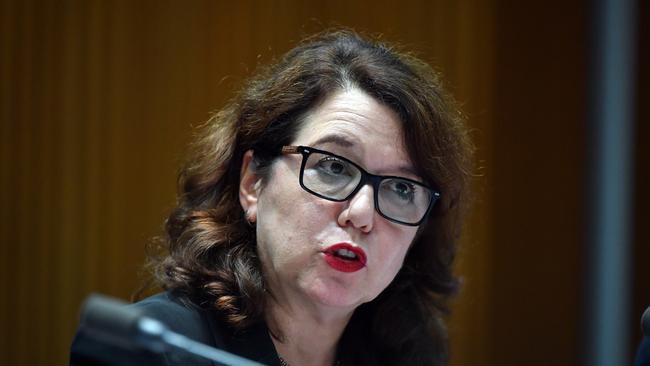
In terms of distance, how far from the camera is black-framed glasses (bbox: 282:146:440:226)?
1738 mm

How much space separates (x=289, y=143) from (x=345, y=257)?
271 mm

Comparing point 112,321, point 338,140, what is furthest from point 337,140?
point 112,321

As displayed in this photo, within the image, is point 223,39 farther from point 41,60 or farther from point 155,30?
point 41,60

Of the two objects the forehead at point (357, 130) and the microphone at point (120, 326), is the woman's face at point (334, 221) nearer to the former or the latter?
the forehead at point (357, 130)

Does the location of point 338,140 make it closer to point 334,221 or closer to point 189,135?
point 334,221

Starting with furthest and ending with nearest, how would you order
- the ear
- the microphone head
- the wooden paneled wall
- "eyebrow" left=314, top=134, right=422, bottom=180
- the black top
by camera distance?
the wooden paneled wall → the ear → "eyebrow" left=314, top=134, right=422, bottom=180 → the black top → the microphone head

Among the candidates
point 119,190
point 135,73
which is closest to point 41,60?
point 135,73

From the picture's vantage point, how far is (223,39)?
3199 millimetres

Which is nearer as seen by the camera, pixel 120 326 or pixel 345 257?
pixel 120 326

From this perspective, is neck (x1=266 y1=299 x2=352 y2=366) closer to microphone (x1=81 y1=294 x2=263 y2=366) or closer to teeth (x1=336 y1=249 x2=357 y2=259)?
teeth (x1=336 y1=249 x2=357 y2=259)

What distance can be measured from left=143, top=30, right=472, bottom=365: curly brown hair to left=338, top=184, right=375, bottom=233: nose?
6.8 inches

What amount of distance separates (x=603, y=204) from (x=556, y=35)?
666mm

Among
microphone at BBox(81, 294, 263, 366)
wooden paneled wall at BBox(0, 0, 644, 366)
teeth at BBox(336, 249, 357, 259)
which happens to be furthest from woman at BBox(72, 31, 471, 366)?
wooden paneled wall at BBox(0, 0, 644, 366)

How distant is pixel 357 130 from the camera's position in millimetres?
1788
